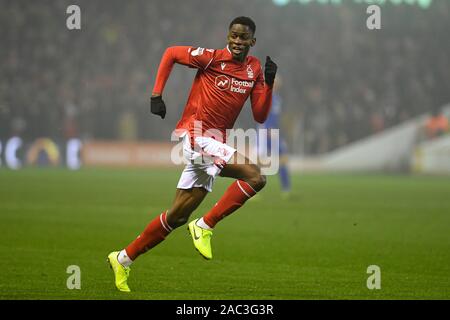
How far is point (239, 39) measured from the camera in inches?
283

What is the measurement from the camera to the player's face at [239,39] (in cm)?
717

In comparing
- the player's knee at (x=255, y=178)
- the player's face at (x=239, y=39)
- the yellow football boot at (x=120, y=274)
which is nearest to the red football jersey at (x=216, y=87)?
the player's face at (x=239, y=39)

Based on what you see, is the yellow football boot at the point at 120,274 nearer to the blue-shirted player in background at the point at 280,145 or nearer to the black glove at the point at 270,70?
the black glove at the point at 270,70

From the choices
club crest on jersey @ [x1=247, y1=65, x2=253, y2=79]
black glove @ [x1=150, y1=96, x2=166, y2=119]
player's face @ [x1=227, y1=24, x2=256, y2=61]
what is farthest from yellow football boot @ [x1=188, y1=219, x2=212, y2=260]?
player's face @ [x1=227, y1=24, x2=256, y2=61]

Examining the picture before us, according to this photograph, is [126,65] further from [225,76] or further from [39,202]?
[225,76]

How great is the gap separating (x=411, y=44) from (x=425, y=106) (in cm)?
227

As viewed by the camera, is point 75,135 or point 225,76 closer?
point 225,76

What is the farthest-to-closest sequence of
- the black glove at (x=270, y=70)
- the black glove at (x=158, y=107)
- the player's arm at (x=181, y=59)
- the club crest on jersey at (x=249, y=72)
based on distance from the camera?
the club crest on jersey at (x=249, y=72) < the black glove at (x=270, y=70) < the player's arm at (x=181, y=59) < the black glove at (x=158, y=107)

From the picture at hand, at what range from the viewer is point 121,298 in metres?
6.59

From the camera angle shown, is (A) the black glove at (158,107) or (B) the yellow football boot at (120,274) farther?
(B) the yellow football boot at (120,274)

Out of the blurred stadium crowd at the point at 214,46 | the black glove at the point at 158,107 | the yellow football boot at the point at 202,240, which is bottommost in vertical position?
the yellow football boot at the point at 202,240

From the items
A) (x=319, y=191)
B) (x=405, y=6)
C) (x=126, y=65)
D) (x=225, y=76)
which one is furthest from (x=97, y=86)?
(x=225, y=76)

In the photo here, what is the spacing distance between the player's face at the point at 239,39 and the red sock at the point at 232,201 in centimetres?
106

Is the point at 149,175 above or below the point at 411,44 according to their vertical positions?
below
